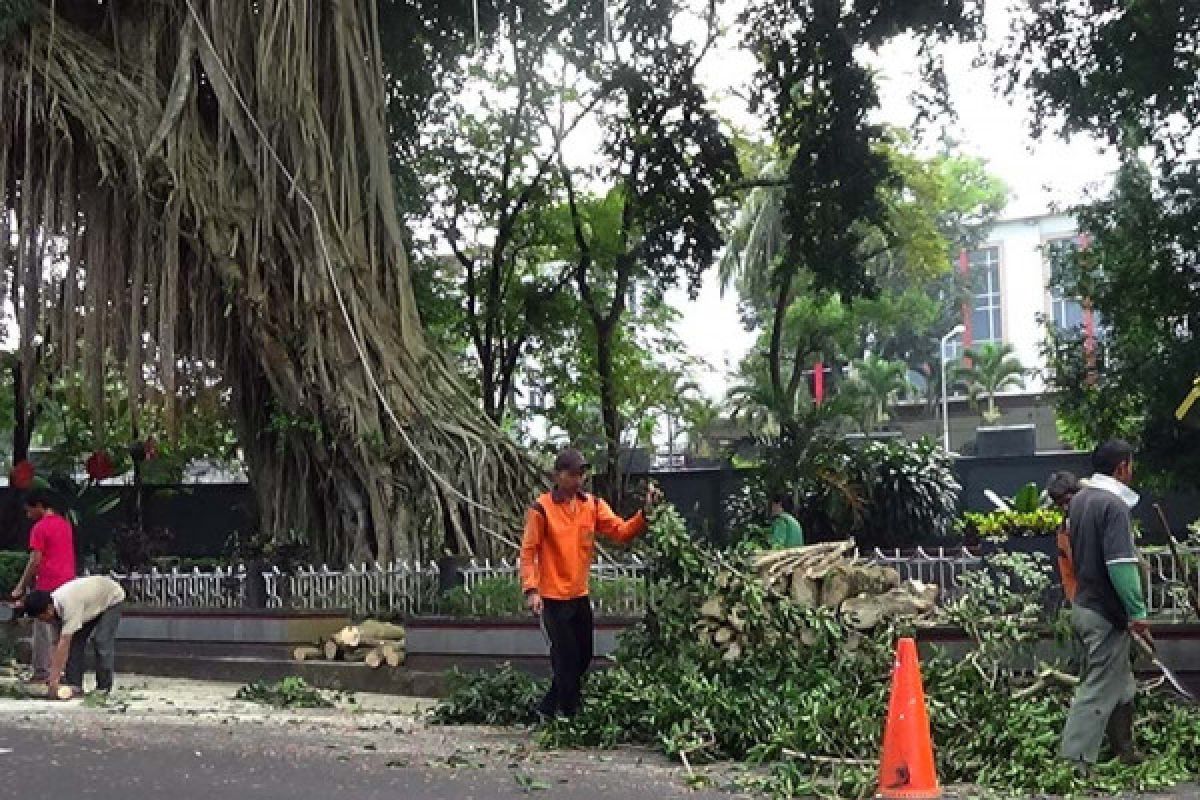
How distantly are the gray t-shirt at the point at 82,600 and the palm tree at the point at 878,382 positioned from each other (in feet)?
130

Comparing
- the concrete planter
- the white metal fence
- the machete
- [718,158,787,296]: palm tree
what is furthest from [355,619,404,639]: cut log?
[718,158,787,296]: palm tree

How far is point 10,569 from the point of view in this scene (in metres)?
19.3

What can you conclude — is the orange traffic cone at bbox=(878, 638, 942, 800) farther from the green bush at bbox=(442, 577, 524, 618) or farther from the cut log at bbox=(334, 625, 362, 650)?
the cut log at bbox=(334, 625, 362, 650)

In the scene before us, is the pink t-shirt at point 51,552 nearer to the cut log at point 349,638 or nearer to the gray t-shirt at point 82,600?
the gray t-shirt at point 82,600

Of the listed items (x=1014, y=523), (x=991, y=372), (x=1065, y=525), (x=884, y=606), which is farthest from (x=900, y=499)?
(x=991, y=372)

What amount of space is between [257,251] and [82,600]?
4.69m

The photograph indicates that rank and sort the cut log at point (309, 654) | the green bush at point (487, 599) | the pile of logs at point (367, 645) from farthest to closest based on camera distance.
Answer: the cut log at point (309, 654) < the pile of logs at point (367, 645) < the green bush at point (487, 599)

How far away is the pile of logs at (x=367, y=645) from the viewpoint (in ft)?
41.1

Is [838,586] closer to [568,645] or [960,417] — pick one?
[568,645]

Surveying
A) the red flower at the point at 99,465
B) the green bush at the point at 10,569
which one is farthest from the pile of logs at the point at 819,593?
the red flower at the point at 99,465

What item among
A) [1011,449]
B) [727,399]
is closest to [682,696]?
[1011,449]

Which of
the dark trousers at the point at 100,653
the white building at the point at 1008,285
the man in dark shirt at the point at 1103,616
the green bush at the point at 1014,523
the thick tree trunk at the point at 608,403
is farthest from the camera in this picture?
the white building at the point at 1008,285

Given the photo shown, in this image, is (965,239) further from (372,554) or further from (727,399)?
(372,554)

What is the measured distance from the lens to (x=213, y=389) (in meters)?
16.5
